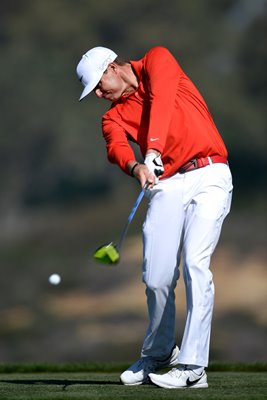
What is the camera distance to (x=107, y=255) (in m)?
5.44

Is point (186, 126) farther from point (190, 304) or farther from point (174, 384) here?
point (174, 384)

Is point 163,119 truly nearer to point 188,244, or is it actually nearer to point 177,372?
point 188,244

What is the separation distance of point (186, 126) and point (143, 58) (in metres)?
0.53

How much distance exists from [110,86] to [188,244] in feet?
3.50

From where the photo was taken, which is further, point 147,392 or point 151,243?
point 151,243

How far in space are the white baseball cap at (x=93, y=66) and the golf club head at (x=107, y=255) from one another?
3.08 feet

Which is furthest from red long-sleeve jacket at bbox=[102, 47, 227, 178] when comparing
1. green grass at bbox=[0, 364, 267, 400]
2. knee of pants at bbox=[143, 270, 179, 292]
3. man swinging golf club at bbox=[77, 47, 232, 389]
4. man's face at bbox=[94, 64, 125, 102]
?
green grass at bbox=[0, 364, 267, 400]

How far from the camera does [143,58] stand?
19.1 feet

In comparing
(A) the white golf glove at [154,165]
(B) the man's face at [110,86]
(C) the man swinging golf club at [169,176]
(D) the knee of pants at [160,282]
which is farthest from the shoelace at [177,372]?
(B) the man's face at [110,86]

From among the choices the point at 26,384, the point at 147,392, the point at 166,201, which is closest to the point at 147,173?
the point at 166,201

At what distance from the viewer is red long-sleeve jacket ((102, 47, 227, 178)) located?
5.56 meters

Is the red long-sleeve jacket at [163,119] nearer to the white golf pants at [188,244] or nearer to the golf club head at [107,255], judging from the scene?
the white golf pants at [188,244]

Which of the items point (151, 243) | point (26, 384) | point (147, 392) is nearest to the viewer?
point (147, 392)

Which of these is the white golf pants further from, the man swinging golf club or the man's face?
the man's face
